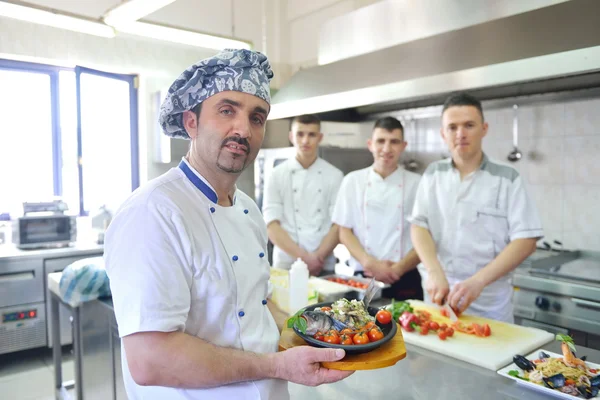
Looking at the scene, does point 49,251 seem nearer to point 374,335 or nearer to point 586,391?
point 374,335

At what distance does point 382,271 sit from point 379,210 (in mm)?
451

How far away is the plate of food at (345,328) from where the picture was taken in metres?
1.16

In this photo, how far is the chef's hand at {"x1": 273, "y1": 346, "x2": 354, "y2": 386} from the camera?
3.48 ft

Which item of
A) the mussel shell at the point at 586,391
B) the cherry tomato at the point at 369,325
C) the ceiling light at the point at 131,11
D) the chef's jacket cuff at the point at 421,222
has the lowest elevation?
the mussel shell at the point at 586,391

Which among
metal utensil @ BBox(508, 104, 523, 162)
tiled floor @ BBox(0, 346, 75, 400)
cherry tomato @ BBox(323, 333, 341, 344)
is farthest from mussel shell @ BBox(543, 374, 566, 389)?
tiled floor @ BBox(0, 346, 75, 400)

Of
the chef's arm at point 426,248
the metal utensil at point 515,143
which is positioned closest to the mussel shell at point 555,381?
the chef's arm at point 426,248

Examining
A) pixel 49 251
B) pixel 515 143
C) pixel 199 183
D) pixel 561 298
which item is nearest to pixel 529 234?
pixel 561 298

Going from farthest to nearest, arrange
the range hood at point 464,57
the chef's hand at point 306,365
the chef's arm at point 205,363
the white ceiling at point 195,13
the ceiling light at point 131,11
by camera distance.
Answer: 1. the white ceiling at point 195,13
2. the ceiling light at point 131,11
3. the range hood at point 464,57
4. the chef's hand at point 306,365
5. the chef's arm at point 205,363

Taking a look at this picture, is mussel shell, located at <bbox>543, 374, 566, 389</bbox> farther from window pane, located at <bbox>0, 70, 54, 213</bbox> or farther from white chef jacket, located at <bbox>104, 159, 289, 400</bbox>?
window pane, located at <bbox>0, 70, 54, 213</bbox>

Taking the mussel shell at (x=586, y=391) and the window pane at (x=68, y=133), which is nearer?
the mussel shell at (x=586, y=391)

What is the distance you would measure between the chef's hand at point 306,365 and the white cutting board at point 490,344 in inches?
24.7

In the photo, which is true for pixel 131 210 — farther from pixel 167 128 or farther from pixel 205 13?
pixel 205 13

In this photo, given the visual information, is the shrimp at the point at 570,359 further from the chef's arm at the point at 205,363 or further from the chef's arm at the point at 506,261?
the chef's arm at the point at 205,363

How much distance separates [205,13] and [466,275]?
4.15 metres
